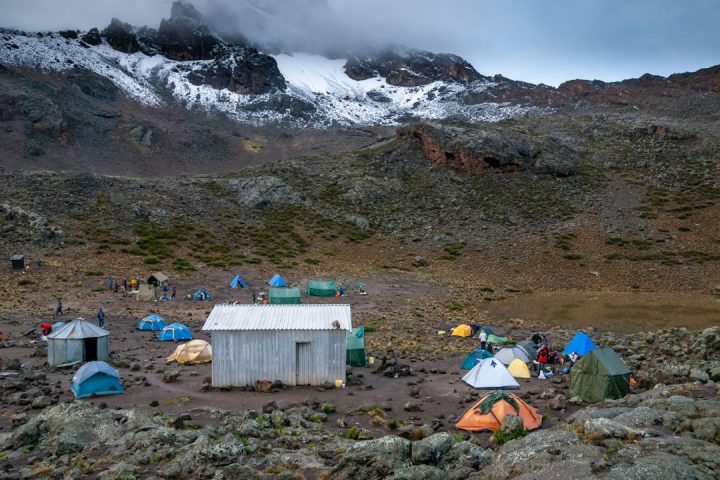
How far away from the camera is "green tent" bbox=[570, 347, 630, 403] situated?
59.5 ft

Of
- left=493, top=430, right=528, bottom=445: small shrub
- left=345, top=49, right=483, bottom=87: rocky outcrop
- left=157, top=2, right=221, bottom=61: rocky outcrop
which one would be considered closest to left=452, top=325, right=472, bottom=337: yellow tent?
left=493, top=430, right=528, bottom=445: small shrub

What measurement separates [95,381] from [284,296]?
2036 centimetres

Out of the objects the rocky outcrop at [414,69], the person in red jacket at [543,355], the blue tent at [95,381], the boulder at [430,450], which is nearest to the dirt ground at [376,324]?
the blue tent at [95,381]

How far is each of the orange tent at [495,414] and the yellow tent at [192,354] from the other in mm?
12695

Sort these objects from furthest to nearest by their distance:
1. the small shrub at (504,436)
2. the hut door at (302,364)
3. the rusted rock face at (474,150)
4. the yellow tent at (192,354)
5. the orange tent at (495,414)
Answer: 1. the rusted rock face at (474,150)
2. the yellow tent at (192,354)
3. the hut door at (302,364)
4. the orange tent at (495,414)
5. the small shrub at (504,436)

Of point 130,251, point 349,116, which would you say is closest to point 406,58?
point 349,116

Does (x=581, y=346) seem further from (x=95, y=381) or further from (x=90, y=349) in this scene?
(x=90, y=349)

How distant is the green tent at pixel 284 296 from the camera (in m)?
38.7

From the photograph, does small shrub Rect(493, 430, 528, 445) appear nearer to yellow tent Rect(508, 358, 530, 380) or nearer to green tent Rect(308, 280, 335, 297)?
yellow tent Rect(508, 358, 530, 380)

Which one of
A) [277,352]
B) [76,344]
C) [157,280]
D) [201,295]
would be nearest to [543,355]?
[277,352]

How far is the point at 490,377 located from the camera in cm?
2053

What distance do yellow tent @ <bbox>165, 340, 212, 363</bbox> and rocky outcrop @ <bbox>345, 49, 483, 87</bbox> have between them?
163 meters

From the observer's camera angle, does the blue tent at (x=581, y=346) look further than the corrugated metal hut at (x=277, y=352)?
Yes

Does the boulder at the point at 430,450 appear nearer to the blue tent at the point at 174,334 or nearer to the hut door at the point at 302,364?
the hut door at the point at 302,364
